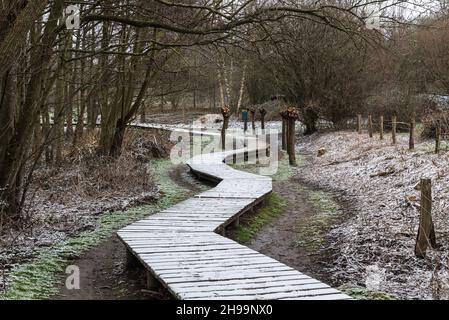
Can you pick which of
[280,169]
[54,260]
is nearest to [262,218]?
[54,260]

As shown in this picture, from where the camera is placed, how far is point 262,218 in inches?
375

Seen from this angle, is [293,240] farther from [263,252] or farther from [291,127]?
[291,127]

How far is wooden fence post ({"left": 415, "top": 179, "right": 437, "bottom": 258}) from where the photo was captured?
19.8ft

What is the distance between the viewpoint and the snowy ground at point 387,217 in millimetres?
5548

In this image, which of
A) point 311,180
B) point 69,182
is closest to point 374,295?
point 69,182

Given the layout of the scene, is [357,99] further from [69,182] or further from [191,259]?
[191,259]

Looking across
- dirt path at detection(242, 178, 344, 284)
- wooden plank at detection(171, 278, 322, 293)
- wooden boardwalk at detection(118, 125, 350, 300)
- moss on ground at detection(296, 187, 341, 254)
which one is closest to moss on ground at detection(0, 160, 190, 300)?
wooden boardwalk at detection(118, 125, 350, 300)

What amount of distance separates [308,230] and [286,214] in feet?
4.75

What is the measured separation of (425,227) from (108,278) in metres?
3.87

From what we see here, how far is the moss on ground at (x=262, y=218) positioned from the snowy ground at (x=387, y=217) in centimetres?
136

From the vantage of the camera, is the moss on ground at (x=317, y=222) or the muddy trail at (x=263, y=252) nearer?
the muddy trail at (x=263, y=252)

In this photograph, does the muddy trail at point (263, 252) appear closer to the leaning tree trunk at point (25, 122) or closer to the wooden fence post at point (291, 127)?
the leaning tree trunk at point (25, 122)

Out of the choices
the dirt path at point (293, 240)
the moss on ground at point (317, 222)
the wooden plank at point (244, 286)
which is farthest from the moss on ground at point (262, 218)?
the wooden plank at point (244, 286)
